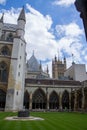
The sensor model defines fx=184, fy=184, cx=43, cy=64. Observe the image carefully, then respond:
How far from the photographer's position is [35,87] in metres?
49.4

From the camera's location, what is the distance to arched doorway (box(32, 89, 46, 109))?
158 ft

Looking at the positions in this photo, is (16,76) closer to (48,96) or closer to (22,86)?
(22,86)

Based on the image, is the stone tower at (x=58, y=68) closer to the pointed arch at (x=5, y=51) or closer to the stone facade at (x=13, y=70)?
the stone facade at (x=13, y=70)

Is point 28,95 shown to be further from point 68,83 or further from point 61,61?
point 61,61

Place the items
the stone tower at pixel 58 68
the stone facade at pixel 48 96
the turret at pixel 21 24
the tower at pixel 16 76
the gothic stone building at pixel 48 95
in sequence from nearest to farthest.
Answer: the tower at pixel 16 76
the turret at pixel 21 24
the stone facade at pixel 48 96
the gothic stone building at pixel 48 95
the stone tower at pixel 58 68

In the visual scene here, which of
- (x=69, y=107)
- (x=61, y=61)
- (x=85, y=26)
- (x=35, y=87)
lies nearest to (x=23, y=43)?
(x=35, y=87)

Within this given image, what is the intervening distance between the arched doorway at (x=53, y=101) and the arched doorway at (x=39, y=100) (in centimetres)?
185

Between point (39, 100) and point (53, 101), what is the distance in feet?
12.6

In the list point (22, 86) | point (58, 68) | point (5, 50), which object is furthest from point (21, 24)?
point (58, 68)

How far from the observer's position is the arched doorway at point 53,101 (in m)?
48.7

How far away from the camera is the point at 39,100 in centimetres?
4850

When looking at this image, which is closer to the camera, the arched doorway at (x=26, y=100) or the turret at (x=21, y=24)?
the turret at (x=21, y=24)

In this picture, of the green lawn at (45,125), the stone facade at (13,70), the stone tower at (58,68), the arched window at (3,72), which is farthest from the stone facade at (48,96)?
the stone tower at (58,68)

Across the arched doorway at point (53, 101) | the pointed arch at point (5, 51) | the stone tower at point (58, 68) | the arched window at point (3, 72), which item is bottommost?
the arched doorway at point (53, 101)
